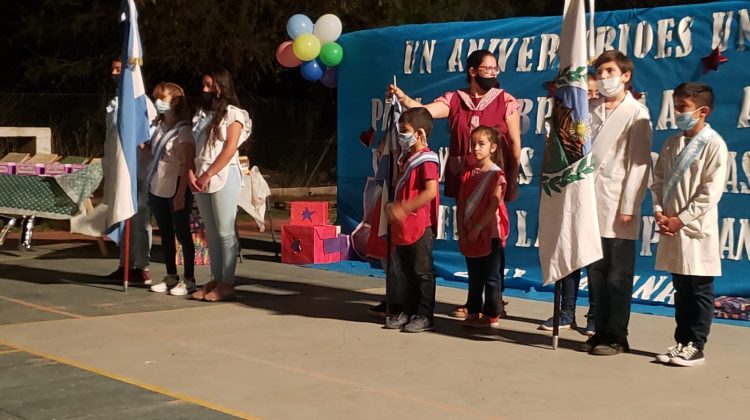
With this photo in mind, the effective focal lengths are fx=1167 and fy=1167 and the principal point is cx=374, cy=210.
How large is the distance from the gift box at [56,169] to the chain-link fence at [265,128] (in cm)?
812

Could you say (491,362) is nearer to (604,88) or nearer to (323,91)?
(604,88)

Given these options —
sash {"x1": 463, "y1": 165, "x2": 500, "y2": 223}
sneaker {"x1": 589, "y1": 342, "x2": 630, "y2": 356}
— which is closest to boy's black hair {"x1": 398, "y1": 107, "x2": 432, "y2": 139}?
sash {"x1": 463, "y1": 165, "x2": 500, "y2": 223}

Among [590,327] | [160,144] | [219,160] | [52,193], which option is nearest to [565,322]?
[590,327]

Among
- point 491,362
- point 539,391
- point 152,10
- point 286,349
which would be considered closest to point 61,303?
point 286,349

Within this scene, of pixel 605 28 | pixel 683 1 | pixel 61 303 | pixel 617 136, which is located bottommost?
pixel 61 303

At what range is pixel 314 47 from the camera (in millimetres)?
12172

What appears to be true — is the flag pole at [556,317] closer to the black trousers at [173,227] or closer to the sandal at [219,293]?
the sandal at [219,293]

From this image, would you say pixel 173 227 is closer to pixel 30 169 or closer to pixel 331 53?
pixel 331 53

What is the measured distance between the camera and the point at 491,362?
23.6 ft

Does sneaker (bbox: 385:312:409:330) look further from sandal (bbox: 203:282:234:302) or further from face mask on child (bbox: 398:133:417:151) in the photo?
sandal (bbox: 203:282:234:302)

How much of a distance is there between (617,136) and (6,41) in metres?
20.8

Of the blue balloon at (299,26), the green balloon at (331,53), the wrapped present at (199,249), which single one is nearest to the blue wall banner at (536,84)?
the green balloon at (331,53)

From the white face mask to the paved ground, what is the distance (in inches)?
65.7

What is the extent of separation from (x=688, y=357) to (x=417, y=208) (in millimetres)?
→ 2093
